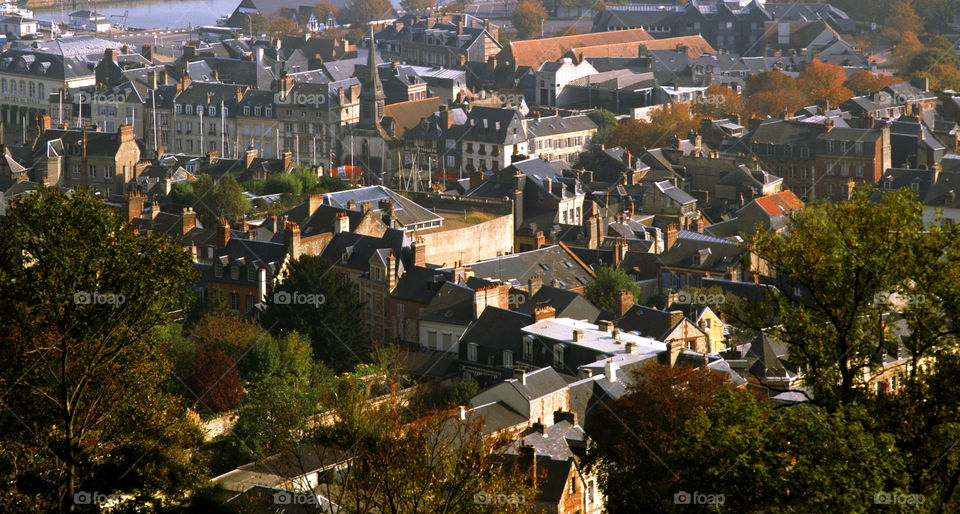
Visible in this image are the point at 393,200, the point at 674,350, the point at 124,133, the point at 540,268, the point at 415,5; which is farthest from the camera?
the point at 415,5

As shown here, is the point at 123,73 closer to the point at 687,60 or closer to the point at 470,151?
the point at 470,151

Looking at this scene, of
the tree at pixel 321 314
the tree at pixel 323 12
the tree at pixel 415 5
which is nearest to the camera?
the tree at pixel 321 314

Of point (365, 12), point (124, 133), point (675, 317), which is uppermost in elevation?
point (124, 133)

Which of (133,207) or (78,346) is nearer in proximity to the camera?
(78,346)

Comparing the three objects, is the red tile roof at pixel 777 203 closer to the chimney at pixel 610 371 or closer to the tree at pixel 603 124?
the tree at pixel 603 124

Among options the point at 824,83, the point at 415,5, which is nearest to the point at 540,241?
the point at 824,83

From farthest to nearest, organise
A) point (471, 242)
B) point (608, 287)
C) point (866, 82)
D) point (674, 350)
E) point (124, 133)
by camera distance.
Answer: point (866, 82) → point (124, 133) → point (471, 242) → point (608, 287) → point (674, 350)

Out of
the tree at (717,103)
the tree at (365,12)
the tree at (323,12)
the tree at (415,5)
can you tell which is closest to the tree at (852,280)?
the tree at (717,103)

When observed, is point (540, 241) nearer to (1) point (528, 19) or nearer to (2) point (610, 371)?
(2) point (610, 371)
